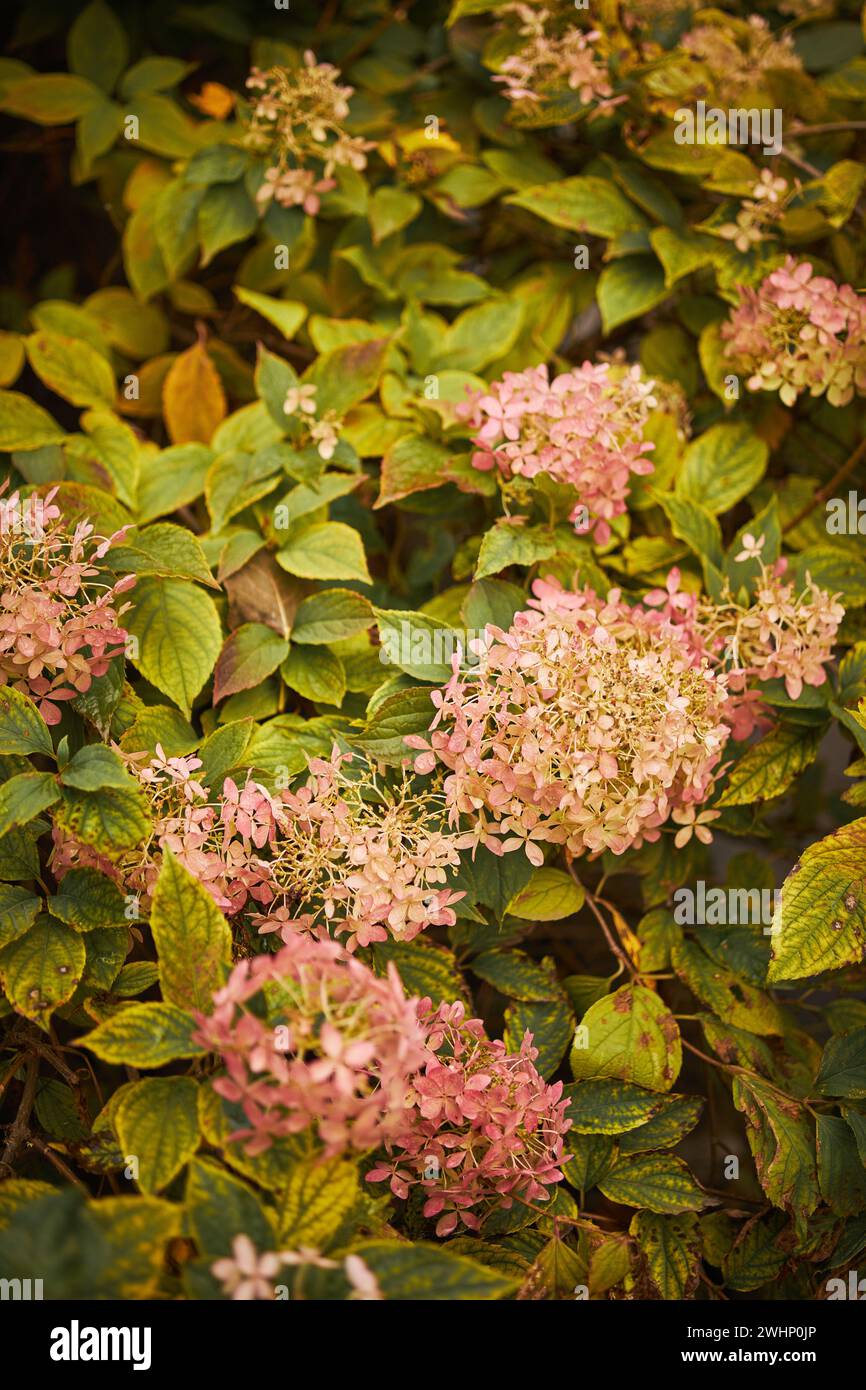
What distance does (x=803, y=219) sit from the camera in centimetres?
116

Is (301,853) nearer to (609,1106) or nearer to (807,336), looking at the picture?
(609,1106)

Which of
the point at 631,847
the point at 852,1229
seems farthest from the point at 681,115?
the point at 852,1229

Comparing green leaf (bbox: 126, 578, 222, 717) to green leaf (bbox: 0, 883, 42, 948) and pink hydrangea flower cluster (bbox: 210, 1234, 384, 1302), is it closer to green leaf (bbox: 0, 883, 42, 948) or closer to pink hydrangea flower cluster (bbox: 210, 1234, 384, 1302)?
green leaf (bbox: 0, 883, 42, 948)

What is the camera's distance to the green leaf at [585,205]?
3.91 feet

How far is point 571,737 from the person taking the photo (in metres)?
0.76

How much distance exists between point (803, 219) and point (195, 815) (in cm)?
91

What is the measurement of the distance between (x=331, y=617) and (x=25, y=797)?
0.33m

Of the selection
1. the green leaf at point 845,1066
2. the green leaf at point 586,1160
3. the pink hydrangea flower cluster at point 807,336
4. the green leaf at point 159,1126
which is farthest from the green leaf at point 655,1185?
the pink hydrangea flower cluster at point 807,336

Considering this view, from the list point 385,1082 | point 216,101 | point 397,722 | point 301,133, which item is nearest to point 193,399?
point 301,133

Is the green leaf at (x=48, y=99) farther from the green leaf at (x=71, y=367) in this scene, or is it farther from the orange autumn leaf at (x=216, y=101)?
the green leaf at (x=71, y=367)

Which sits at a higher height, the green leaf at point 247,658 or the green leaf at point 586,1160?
the green leaf at point 247,658

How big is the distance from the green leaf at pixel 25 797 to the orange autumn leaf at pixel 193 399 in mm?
564

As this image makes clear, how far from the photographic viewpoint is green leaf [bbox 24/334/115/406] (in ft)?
3.85
